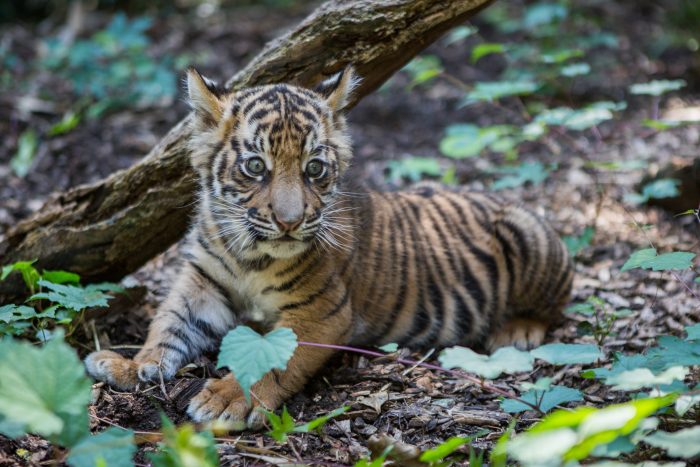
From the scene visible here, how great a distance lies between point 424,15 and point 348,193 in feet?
3.69

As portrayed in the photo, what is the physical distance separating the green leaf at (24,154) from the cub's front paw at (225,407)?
394 cm

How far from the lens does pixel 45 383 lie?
8.25 ft

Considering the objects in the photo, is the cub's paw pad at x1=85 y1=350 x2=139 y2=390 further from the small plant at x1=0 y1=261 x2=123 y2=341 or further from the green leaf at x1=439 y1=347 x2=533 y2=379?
the green leaf at x1=439 y1=347 x2=533 y2=379

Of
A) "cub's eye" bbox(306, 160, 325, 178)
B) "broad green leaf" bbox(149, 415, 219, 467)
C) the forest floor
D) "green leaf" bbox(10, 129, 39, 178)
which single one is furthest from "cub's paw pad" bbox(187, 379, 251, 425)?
Answer: "green leaf" bbox(10, 129, 39, 178)

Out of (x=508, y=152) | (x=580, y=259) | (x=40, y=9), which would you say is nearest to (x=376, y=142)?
(x=508, y=152)

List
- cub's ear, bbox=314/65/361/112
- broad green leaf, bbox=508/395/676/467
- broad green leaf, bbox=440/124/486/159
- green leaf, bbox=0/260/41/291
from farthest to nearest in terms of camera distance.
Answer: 1. broad green leaf, bbox=440/124/486/159
2. cub's ear, bbox=314/65/361/112
3. green leaf, bbox=0/260/41/291
4. broad green leaf, bbox=508/395/676/467

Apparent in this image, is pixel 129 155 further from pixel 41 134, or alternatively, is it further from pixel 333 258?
pixel 333 258

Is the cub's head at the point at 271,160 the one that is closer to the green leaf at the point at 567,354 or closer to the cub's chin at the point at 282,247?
the cub's chin at the point at 282,247

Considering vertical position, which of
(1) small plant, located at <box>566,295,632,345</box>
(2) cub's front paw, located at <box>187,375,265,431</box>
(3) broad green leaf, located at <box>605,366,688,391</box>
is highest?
(3) broad green leaf, located at <box>605,366,688,391</box>

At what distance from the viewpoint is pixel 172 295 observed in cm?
443

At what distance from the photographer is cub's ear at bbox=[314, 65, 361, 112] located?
4215 millimetres

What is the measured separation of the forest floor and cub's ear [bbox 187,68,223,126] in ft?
4.06

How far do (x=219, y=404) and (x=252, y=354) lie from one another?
2.87ft

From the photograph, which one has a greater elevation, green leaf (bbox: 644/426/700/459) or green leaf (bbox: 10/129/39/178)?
green leaf (bbox: 10/129/39/178)
